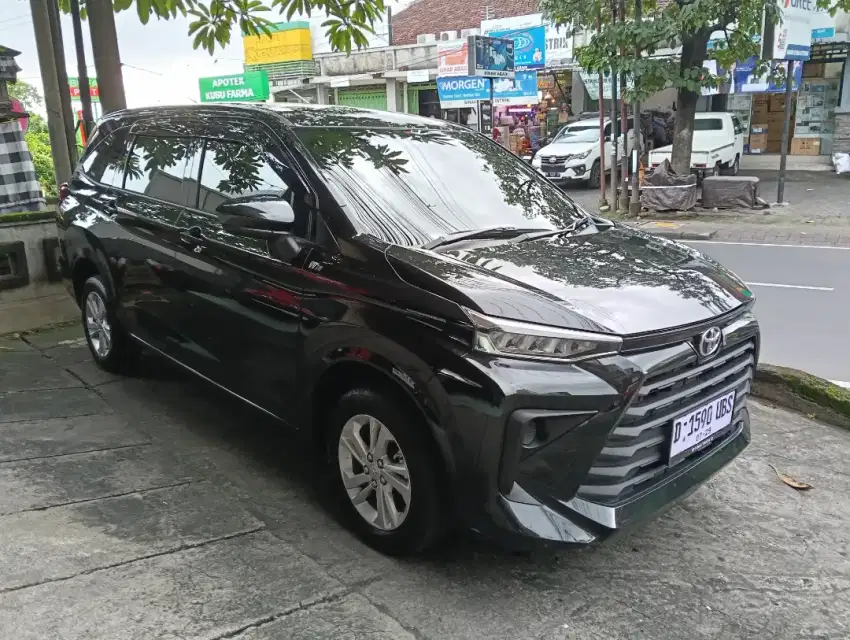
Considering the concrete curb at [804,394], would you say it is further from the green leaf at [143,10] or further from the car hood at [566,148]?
the car hood at [566,148]

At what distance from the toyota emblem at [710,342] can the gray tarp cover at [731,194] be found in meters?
13.4

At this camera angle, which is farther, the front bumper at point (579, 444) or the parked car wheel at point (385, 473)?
the parked car wheel at point (385, 473)

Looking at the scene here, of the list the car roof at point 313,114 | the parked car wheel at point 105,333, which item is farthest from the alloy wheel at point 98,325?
the car roof at point 313,114

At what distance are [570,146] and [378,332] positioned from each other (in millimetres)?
18520

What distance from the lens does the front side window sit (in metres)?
3.35

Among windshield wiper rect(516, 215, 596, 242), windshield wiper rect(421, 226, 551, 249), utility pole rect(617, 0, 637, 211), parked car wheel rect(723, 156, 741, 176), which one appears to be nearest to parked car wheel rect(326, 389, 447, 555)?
windshield wiper rect(421, 226, 551, 249)

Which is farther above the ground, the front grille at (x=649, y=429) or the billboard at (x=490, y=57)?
the billboard at (x=490, y=57)

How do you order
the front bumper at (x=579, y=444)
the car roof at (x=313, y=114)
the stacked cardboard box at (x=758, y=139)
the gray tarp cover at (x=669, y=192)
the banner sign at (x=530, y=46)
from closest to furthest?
the front bumper at (x=579, y=444)
the car roof at (x=313, y=114)
the gray tarp cover at (x=669, y=192)
the banner sign at (x=530, y=46)
the stacked cardboard box at (x=758, y=139)

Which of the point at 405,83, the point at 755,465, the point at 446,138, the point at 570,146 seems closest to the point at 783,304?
the point at 755,465

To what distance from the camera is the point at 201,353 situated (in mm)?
4051

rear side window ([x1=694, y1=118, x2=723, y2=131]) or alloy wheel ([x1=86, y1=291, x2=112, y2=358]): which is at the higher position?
rear side window ([x1=694, y1=118, x2=723, y2=131])

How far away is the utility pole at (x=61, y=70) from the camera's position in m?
8.47

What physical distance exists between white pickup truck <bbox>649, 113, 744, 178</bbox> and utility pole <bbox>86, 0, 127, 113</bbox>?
1434cm

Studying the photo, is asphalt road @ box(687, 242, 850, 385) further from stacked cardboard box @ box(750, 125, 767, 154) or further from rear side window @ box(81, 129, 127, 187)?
stacked cardboard box @ box(750, 125, 767, 154)
